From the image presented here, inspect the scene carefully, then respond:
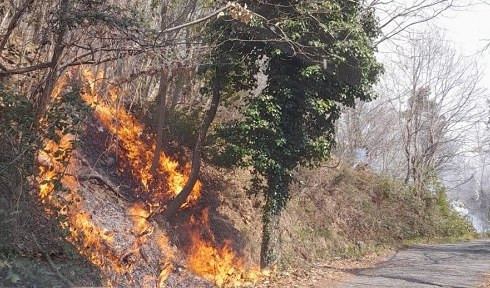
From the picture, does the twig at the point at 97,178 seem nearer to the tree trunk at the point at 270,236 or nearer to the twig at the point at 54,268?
the twig at the point at 54,268

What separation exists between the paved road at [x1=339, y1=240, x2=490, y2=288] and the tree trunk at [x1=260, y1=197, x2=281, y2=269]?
226cm

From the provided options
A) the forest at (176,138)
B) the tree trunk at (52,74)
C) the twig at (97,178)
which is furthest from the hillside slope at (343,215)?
the tree trunk at (52,74)

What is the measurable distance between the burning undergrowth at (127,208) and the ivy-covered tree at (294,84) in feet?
5.24

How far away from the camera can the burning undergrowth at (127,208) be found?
966 centimetres

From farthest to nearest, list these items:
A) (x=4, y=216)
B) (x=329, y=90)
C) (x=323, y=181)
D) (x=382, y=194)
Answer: (x=382, y=194), (x=323, y=181), (x=329, y=90), (x=4, y=216)

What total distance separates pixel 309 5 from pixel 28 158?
7.05 metres

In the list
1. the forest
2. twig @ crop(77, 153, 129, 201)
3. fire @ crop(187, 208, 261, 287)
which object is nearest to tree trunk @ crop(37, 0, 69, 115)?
the forest

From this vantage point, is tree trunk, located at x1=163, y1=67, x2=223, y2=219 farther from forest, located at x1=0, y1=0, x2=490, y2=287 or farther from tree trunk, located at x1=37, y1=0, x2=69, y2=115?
tree trunk, located at x1=37, y1=0, x2=69, y2=115

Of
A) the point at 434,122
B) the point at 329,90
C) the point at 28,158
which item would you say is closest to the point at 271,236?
the point at 329,90

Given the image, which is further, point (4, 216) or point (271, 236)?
point (271, 236)

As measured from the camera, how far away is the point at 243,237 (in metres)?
14.3

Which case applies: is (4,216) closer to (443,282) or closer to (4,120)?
(4,120)

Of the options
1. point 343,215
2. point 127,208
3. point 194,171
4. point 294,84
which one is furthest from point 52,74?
point 343,215

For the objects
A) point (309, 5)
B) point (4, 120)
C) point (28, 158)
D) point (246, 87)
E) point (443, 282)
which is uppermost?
point (309, 5)
